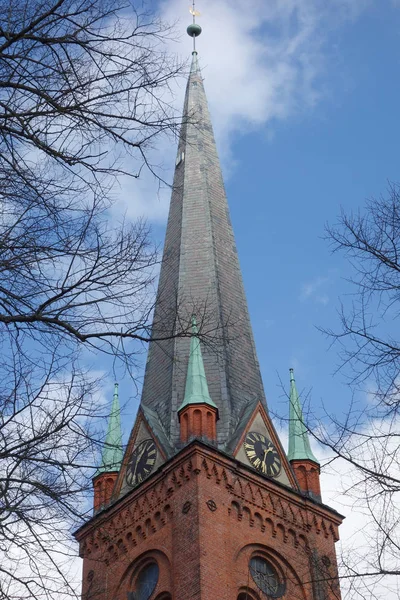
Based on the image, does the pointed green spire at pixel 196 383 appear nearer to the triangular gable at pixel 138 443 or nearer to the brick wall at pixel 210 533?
the triangular gable at pixel 138 443

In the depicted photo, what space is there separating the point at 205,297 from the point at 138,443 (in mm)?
5858

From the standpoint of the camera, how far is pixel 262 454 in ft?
100

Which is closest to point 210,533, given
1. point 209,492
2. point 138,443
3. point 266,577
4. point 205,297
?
point 209,492

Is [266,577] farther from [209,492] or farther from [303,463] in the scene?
[303,463]

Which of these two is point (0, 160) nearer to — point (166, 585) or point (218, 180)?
point (166, 585)

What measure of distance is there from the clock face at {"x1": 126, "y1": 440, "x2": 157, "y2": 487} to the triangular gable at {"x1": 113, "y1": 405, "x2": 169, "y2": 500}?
0.13 meters

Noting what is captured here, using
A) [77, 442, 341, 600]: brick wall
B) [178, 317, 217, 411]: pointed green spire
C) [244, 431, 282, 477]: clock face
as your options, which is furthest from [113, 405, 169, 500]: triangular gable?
[244, 431, 282, 477]: clock face

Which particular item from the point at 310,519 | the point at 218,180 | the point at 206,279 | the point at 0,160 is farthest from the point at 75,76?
the point at 218,180

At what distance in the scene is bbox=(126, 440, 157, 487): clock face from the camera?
30.2 metres

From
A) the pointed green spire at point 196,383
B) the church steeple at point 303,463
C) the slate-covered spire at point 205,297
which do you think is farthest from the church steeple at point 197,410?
the church steeple at point 303,463

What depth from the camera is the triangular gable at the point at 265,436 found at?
2991cm

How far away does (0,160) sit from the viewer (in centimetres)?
1041

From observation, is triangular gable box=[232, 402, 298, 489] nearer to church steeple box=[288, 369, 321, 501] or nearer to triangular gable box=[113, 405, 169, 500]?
church steeple box=[288, 369, 321, 501]

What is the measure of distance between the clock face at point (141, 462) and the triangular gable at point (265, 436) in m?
2.55
